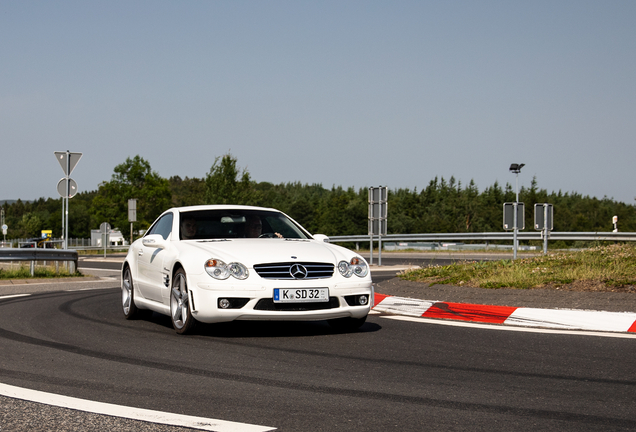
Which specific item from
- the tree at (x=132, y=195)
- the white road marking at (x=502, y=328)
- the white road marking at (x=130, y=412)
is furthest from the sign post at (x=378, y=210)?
the tree at (x=132, y=195)

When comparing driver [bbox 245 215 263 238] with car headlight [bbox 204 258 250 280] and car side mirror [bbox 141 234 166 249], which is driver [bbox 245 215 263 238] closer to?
car side mirror [bbox 141 234 166 249]

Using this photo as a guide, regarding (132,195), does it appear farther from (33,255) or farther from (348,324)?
(348,324)

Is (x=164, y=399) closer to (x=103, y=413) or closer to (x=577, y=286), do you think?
(x=103, y=413)

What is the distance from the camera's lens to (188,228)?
864 centimetres

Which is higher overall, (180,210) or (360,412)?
(180,210)

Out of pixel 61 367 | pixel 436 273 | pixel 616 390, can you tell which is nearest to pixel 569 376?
pixel 616 390

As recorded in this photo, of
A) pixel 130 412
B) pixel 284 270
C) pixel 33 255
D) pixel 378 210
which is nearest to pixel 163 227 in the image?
pixel 284 270

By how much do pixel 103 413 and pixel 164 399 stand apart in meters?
0.47

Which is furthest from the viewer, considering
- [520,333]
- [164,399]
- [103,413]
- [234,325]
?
[234,325]

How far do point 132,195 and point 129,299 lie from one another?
76205mm

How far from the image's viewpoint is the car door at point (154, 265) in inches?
333

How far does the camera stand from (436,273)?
Result: 11.9 metres

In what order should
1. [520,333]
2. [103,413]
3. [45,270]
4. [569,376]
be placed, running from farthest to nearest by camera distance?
[45,270] < [520,333] < [569,376] < [103,413]

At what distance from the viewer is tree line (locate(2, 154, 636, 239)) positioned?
46062mm
